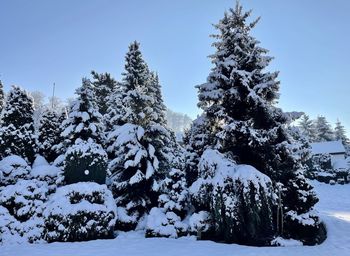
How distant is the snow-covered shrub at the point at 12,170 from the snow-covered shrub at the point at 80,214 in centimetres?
222

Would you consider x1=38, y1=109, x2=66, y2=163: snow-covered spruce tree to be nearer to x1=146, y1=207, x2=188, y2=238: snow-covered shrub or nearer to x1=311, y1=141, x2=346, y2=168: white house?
x1=146, y1=207, x2=188, y2=238: snow-covered shrub

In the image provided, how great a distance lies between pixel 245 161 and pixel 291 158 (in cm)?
226

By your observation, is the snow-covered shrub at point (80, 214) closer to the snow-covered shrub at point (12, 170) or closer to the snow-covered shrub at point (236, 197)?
the snow-covered shrub at point (12, 170)

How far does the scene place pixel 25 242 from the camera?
13070 mm

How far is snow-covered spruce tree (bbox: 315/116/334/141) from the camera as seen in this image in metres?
72.1

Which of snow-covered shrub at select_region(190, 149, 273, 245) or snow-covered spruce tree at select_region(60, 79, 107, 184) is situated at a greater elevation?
snow-covered spruce tree at select_region(60, 79, 107, 184)

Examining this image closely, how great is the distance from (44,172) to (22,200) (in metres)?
2.51

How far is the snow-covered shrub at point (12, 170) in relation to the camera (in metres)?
14.9

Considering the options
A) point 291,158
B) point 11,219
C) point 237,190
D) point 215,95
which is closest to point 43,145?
point 11,219

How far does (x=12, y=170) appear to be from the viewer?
1507 cm

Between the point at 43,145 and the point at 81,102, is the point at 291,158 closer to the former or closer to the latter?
the point at 81,102

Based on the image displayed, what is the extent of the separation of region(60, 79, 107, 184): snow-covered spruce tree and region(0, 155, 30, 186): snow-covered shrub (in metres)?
2.13

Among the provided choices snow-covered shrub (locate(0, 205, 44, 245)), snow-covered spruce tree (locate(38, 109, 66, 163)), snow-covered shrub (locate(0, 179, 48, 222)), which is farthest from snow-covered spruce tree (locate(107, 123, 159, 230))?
snow-covered spruce tree (locate(38, 109, 66, 163))

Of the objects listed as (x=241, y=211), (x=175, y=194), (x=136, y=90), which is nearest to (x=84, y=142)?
(x=136, y=90)
